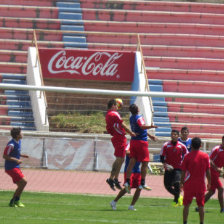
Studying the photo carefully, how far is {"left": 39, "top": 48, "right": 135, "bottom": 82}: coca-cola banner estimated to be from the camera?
2647cm

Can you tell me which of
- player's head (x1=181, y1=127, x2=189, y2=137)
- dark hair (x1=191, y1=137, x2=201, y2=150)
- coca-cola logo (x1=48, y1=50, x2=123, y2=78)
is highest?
coca-cola logo (x1=48, y1=50, x2=123, y2=78)

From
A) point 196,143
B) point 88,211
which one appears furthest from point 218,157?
A: point 196,143

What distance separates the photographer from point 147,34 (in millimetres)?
28859

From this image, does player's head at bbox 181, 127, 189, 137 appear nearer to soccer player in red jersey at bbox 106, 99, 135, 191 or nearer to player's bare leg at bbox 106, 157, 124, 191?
soccer player in red jersey at bbox 106, 99, 135, 191

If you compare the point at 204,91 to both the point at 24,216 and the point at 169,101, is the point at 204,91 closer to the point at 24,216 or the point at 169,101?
the point at 169,101

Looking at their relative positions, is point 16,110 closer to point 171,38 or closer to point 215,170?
point 171,38

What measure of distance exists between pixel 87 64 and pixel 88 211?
13.6 metres

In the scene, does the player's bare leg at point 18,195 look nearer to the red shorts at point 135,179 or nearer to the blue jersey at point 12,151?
the blue jersey at point 12,151

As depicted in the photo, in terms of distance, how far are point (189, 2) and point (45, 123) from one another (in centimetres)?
1122

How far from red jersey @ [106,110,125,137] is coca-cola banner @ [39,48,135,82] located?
11678mm

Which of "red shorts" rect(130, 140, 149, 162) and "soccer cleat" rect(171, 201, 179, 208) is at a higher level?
"red shorts" rect(130, 140, 149, 162)

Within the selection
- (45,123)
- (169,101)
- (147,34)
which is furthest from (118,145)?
(147,34)

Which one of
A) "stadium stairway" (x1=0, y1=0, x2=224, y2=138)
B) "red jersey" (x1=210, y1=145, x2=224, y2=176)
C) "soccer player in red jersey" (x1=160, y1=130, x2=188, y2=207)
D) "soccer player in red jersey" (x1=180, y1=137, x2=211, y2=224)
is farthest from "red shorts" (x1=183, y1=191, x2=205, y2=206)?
"stadium stairway" (x1=0, y1=0, x2=224, y2=138)

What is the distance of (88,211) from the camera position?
13.5 metres
